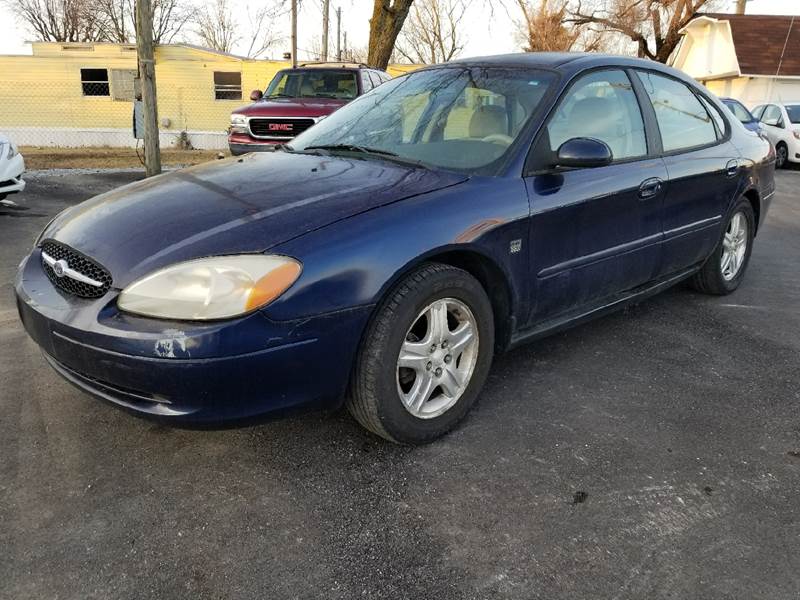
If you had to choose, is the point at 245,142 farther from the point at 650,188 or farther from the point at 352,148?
the point at 650,188

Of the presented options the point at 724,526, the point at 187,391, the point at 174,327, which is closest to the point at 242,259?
the point at 174,327

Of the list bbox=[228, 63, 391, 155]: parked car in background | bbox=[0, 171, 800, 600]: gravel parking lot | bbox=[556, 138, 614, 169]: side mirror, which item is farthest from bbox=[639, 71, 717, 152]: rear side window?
bbox=[228, 63, 391, 155]: parked car in background

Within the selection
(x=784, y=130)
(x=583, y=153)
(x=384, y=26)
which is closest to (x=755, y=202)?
(x=583, y=153)

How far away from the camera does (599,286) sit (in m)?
3.34

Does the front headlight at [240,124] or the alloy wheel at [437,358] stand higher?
the front headlight at [240,124]

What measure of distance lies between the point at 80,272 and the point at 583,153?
2.10m

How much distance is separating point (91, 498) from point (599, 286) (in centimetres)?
247

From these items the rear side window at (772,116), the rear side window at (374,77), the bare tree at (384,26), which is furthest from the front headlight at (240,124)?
the rear side window at (772,116)

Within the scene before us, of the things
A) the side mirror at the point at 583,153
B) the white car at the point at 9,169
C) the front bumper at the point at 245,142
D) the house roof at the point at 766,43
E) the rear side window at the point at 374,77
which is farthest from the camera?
the house roof at the point at 766,43

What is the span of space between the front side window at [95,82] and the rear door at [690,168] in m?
22.1

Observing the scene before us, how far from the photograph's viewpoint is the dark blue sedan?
2.15 meters

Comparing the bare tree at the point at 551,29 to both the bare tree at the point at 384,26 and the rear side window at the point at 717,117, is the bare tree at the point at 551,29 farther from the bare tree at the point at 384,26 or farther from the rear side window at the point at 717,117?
the rear side window at the point at 717,117

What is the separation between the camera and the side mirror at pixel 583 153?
286cm

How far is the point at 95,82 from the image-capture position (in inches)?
866
